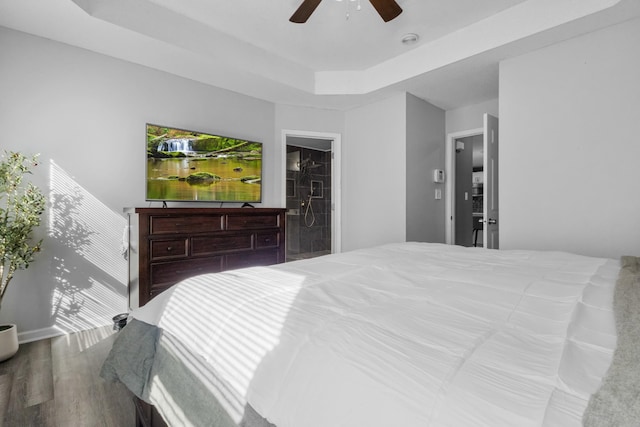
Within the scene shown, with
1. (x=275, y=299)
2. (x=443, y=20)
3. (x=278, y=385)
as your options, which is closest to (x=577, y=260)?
(x=275, y=299)

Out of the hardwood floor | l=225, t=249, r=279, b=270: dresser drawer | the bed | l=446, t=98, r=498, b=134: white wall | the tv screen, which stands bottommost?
the hardwood floor

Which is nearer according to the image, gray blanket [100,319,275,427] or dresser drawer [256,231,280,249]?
gray blanket [100,319,275,427]

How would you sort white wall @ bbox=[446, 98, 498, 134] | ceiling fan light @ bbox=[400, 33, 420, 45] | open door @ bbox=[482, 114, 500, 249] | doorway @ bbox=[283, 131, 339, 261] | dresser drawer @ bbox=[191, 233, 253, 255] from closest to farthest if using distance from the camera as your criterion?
dresser drawer @ bbox=[191, 233, 253, 255], ceiling fan light @ bbox=[400, 33, 420, 45], open door @ bbox=[482, 114, 500, 249], white wall @ bbox=[446, 98, 498, 134], doorway @ bbox=[283, 131, 339, 261]

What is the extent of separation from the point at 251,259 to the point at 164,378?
2137 mm

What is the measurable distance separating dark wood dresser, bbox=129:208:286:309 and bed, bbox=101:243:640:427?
1414 millimetres

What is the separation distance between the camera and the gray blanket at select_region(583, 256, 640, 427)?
1.42ft

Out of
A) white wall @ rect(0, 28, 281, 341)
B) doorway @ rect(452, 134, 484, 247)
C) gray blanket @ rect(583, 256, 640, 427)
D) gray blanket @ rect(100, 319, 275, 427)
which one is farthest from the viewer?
doorway @ rect(452, 134, 484, 247)

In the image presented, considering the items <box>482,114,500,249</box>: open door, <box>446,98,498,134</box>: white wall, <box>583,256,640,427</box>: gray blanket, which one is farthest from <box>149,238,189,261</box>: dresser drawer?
<box>446,98,498,134</box>: white wall

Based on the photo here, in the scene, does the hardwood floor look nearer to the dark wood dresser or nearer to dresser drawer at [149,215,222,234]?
the dark wood dresser

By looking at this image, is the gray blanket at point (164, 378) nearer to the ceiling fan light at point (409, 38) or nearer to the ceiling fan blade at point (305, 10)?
the ceiling fan blade at point (305, 10)

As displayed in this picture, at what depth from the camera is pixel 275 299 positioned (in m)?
0.97

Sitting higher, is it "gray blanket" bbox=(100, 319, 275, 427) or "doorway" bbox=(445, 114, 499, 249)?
"doorway" bbox=(445, 114, 499, 249)

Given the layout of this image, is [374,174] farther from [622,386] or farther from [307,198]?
[622,386]

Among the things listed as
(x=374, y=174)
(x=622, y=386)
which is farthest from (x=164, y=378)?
(x=374, y=174)
